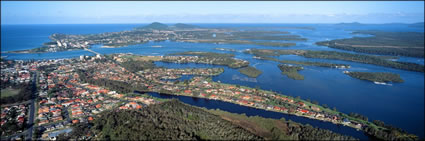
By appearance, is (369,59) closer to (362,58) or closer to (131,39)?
(362,58)

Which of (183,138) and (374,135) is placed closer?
(183,138)

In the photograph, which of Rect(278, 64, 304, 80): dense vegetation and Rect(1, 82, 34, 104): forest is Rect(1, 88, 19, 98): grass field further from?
Rect(278, 64, 304, 80): dense vegetation

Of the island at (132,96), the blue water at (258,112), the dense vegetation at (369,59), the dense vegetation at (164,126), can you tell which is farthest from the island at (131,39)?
the dense vegetation at (164,126)

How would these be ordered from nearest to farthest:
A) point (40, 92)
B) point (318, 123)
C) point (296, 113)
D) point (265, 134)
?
1. point (265, 134)
2. point (318, 123)
3. point (296, 113)
4. point (40, 92)

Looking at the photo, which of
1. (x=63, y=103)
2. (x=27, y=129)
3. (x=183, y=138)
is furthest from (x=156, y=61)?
(x=183, y=138)

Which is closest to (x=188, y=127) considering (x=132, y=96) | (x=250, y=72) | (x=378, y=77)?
(x=132, y=96)

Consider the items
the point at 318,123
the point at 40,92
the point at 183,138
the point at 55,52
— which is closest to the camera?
the point at 183,138

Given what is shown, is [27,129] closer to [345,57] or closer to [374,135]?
[374,135]
